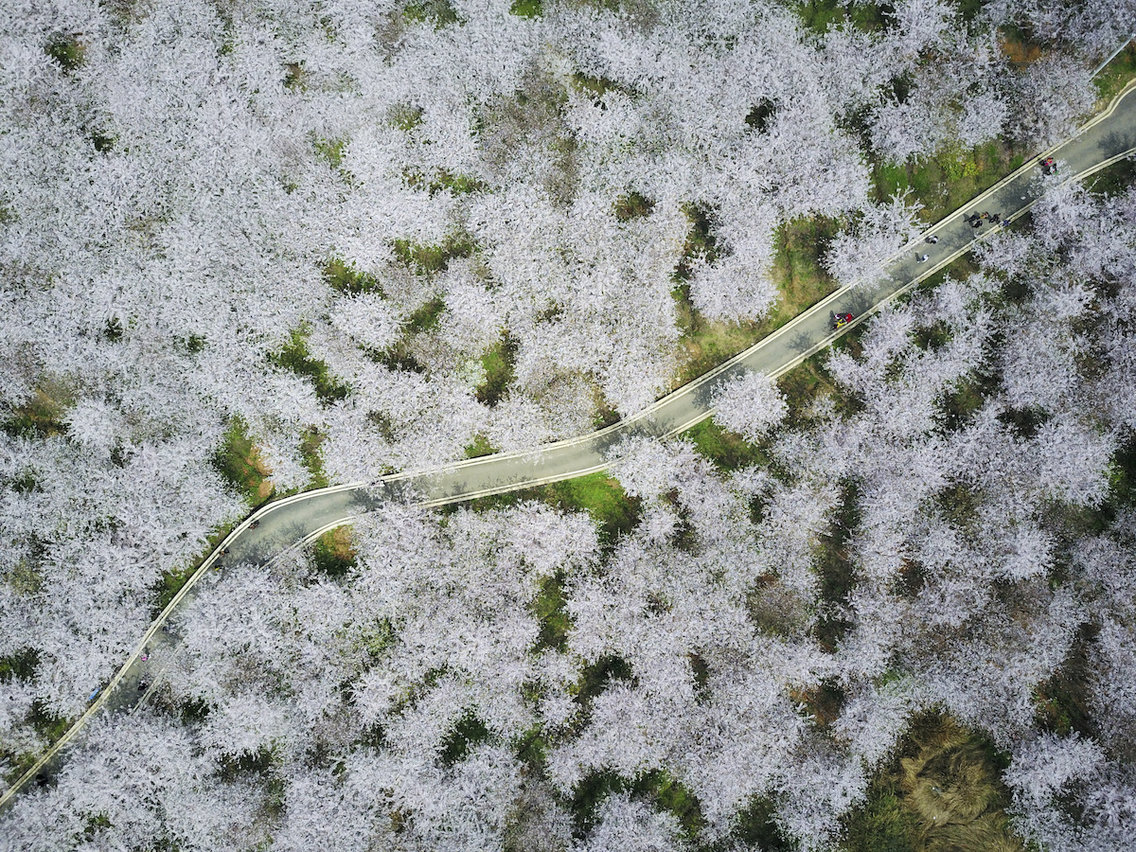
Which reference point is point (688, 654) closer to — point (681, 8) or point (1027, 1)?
point (681, 8)

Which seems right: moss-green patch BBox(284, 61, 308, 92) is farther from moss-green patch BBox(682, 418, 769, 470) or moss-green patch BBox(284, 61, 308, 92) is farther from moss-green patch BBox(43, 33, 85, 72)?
moss-green patch BBox(682, 418, 769, 470)

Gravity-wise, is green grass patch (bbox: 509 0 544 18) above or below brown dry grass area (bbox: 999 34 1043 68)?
above

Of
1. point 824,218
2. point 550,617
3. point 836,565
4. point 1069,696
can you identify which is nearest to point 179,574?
point 550,617

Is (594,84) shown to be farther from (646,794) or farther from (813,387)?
(646,794)

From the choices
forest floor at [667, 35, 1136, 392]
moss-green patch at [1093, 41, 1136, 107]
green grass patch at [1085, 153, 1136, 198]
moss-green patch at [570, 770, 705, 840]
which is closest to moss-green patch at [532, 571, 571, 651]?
moss-green patch at [570, 770, 705, 840]

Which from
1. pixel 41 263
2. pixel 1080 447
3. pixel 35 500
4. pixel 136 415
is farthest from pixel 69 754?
pixel 1080 447

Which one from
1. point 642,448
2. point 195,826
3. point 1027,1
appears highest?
point 1027,1

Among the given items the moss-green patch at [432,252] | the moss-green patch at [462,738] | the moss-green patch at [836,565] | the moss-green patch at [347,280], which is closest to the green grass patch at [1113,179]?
the moss-green patch at [836,565]
